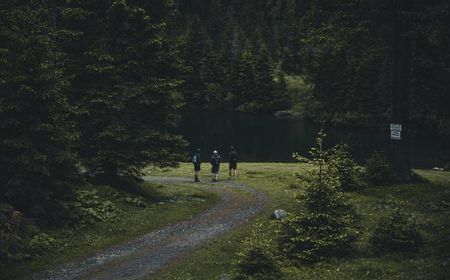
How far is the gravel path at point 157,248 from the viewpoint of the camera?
62.4 feet

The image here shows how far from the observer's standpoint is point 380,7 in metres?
27.7

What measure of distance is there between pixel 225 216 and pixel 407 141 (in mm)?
11659

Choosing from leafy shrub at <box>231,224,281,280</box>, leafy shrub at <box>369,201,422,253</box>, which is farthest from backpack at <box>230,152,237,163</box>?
leafy shrub at <box>231,224,281,280</box>

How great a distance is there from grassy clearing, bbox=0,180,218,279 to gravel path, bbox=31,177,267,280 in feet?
1.87

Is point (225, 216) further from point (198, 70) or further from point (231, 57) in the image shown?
point (231, 57)

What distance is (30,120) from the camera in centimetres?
2208

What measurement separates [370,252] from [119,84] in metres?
16.6

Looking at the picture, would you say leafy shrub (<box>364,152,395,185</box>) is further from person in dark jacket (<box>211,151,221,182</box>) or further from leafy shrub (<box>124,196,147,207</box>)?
leafy shrub (<box>124,196,147,207</box>)

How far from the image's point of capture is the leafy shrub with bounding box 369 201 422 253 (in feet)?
61.9

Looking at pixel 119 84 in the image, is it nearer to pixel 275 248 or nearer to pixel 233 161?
pixel 233 161

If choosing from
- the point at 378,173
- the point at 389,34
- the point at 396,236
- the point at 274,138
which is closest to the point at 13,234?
the point at 396,236

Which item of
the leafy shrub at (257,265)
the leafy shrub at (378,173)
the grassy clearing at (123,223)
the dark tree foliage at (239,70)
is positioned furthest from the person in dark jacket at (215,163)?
the dark tree foliage at (239,70)

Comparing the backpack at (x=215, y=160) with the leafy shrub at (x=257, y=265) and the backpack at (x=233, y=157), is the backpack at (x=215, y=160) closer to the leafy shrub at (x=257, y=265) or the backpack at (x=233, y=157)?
the backpack at (x=233, y=157)

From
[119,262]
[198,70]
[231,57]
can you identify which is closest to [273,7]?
[231,57]
